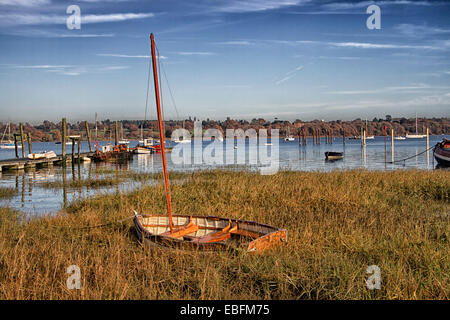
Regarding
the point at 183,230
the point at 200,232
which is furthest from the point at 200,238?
the point at 200,232

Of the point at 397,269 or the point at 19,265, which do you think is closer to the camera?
the point at 397,269

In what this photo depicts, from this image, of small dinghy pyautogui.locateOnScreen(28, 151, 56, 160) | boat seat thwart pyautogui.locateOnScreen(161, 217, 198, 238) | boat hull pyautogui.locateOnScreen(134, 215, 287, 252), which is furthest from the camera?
small dinghy pyautogui.locateOnScreen(28, 151, 56, 160)

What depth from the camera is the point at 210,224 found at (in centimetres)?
1029

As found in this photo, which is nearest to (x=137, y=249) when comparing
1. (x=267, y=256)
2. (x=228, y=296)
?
(x=267, y=256)

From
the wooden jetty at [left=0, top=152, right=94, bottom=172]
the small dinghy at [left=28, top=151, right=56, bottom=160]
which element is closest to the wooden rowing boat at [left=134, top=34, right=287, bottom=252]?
the wooden jetty at [left=0, top=152, right=94, bottom=172]

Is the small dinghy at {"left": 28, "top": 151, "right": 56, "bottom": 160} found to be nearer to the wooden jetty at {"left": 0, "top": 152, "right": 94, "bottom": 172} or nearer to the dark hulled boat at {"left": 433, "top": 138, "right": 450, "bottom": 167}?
the wooden jetty at {"left": 0, "top": 152, "right": 94, "bottom": 172}

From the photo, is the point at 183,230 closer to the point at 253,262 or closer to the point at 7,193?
the point at 253,262

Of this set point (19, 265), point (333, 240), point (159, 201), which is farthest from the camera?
point (159, 201)

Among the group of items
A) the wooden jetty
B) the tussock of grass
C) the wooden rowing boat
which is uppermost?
the wooden rowing boat

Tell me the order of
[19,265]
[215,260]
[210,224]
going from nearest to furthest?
[19,265]
[215,260]
[210,224]

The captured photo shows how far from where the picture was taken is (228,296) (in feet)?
17.6

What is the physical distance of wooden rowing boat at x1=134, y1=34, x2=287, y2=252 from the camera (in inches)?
305

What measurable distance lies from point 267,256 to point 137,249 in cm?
299

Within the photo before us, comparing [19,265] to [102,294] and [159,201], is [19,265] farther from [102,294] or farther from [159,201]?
[159,201]
